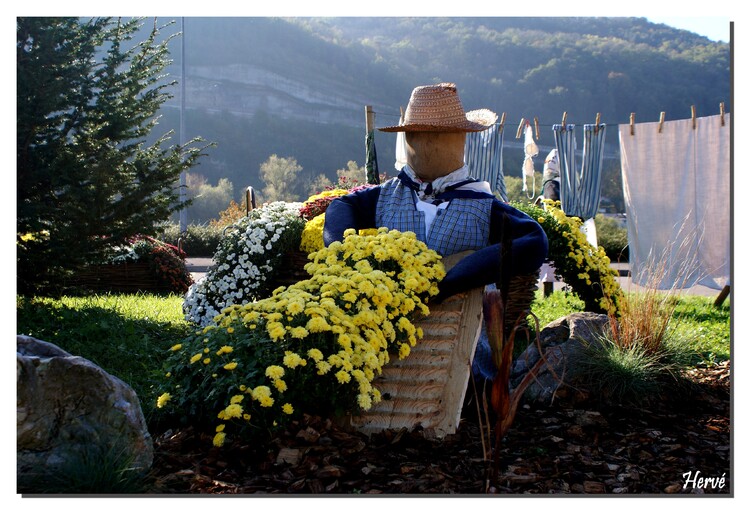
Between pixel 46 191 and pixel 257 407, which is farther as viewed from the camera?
pixel 46 191

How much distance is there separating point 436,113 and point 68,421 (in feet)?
7.56

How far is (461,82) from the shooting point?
15625mm

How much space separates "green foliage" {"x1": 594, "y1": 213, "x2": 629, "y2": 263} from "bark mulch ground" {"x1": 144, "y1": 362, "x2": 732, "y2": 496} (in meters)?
9.26

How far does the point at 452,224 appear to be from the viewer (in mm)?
3609

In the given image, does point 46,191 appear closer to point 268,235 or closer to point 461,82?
point 268,235

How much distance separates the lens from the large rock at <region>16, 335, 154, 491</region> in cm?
222

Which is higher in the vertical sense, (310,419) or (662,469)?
(310,419)

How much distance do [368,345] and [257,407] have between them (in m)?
0.49

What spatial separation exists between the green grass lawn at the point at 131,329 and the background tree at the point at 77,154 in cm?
37

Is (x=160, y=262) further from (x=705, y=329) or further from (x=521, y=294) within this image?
(x=705, y=329)

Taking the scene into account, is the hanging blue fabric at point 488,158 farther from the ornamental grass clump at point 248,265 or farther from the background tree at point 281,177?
the background tree at point 281,177

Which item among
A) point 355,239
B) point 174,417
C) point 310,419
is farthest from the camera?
point 355,239

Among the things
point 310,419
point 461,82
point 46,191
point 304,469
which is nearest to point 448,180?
point 310,419

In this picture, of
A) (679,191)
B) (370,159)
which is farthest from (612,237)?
(370,159)
